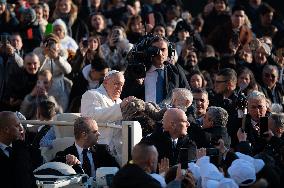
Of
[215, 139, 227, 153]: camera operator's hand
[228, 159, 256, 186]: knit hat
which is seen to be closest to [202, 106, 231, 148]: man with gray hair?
[215, 139, 227, 153]: camera operator's hand

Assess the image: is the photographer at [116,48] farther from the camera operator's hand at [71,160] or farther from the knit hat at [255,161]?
the knit hat at [255,161]

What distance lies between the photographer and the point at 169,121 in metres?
11.6

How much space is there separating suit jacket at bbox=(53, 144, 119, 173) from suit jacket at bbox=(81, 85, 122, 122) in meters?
0.62

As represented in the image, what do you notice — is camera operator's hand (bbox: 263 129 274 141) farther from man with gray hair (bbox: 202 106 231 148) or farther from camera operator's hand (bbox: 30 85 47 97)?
camera operator's hand (bbox: 30 85 47 97)

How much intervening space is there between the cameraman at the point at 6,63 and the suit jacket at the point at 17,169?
6520 mm

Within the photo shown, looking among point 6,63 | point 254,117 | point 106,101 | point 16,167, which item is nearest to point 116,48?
point 6,63

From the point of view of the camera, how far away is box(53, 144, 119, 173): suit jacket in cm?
1148

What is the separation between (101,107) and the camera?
40.5 feet

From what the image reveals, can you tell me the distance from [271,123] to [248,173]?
220cm

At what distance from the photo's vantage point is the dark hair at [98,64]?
1559 centimetres

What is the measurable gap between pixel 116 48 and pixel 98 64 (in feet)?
5.08

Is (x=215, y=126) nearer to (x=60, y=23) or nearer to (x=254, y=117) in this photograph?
(x=254, y=117)

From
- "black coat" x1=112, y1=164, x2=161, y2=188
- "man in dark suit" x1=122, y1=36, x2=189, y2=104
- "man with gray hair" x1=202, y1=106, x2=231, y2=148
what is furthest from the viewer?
"man in dark suit" x1=122, y1=36, x2=189, y2=104

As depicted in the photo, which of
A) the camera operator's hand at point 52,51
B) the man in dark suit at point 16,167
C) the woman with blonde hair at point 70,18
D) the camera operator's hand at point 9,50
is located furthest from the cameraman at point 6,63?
the man in dark suit at point 16,167
